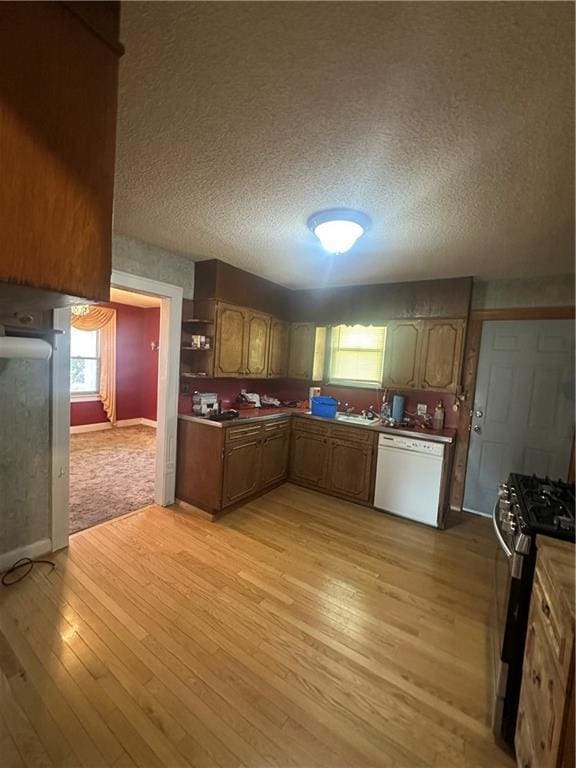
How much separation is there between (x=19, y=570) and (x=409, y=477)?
3117 millimetres

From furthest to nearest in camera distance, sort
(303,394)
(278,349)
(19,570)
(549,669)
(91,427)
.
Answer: (91,427)
(303,394)
(278,349)
(19,570)
(549,669)

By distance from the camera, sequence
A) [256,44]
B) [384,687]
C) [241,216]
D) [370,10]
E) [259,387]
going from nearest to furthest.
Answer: [370,10], [256,44], [384,687], [241,216], [259,387]

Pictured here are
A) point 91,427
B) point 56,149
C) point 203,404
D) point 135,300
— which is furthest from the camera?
point 91,427

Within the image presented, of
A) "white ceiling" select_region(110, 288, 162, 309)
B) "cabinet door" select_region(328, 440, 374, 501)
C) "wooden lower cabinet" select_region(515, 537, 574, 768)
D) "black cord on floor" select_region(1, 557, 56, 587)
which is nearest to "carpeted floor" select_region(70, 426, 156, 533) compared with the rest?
"black cord on floor" select_region(1, 557, 56, 587)

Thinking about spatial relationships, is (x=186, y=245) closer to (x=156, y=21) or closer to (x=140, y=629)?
(x=156, y=21)

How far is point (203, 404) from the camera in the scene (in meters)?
3.18

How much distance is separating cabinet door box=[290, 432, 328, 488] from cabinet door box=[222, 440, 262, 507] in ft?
1.91

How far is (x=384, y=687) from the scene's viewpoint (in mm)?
1475

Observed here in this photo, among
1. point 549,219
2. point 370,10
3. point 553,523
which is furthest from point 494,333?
point 370,10

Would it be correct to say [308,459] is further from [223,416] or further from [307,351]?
[307,351]

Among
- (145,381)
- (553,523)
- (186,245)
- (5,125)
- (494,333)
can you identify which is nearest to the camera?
Answer: (5,125)

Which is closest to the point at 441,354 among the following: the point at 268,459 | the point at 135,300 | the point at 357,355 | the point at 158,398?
the point at 357,355

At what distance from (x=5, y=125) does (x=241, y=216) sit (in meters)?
1.66

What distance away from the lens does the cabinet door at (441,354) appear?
121 inches
